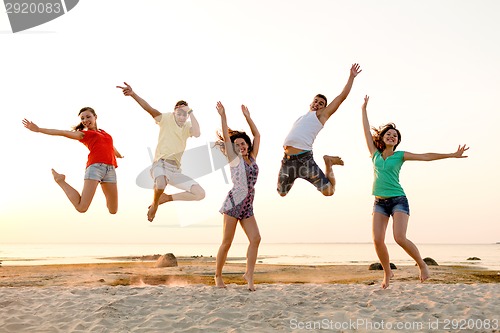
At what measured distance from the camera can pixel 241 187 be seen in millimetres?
8383

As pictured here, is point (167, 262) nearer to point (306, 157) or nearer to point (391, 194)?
point (306, 157)

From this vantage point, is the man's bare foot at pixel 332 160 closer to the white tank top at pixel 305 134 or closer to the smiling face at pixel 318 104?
the white tank top at pixel 305 134

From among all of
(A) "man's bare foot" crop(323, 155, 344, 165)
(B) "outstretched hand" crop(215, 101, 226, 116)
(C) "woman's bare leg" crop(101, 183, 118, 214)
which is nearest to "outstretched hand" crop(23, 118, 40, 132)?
(C) "woman's bare leg" crop(101, 183, 118, 214)

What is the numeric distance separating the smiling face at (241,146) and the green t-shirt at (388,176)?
225 centimetres

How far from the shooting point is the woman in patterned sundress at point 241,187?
837 cm

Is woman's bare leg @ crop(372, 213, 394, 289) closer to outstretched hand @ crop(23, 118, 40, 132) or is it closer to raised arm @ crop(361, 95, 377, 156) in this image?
raised arm @ crop(361, 95, 377, 156)

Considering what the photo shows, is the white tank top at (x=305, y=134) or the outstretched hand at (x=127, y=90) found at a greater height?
the outstretched hand at (x=127, y=90)

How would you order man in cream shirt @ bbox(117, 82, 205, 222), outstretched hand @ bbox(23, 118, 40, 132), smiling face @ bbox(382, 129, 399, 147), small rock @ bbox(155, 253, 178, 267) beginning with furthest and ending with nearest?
small rock @ bbox(155, 253, 178, 267), smiling face @ bbox(382, 129, 399, 147), man in cream shirt @ bbox(117, 82, 205, 222), outstretched hand @ bbox(23, 118, 40, 132)

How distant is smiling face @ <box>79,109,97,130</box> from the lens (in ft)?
27.8

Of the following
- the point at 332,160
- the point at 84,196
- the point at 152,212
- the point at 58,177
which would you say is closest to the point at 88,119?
the point at 58,177

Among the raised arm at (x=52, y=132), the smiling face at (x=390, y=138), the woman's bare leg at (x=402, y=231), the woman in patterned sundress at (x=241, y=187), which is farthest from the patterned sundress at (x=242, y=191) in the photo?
the raised arm at (x=52, y=132)

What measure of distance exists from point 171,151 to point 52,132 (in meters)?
1.91

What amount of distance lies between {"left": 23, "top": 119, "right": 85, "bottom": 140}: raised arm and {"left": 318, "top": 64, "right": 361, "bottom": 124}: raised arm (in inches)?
164

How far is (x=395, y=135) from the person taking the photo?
8688mm
